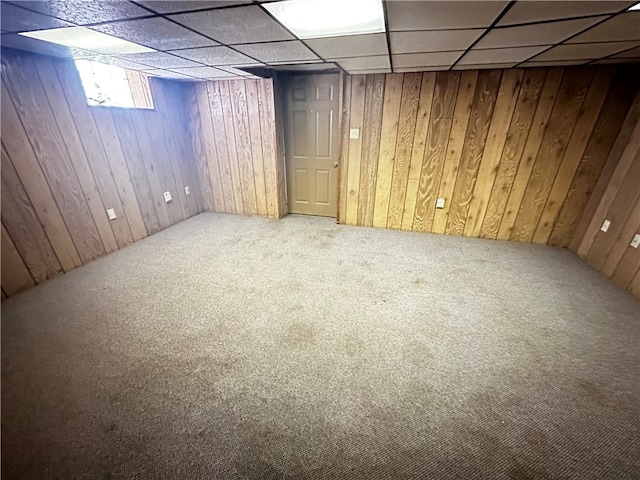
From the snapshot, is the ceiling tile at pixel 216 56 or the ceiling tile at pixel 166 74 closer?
the ceiling tile at pixel 216 56

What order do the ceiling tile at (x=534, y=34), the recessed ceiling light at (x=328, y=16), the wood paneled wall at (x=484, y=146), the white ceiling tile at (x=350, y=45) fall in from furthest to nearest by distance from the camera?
the wood paneled wall at (x=484, y=146), the white ceiling tile at (x=350, y=45), the ceiling tile at (x=534, y=34), the recessed ceiling light at (x=328, y=16)

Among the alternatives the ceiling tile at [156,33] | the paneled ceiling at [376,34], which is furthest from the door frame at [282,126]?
the ceiling tile at [156,33]

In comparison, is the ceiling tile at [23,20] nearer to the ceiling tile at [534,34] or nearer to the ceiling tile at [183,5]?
the ceiling tile at [183,5]

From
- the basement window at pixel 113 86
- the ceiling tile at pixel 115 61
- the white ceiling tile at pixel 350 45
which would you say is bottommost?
the basement window at pixel 113 86

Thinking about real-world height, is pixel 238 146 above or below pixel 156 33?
below

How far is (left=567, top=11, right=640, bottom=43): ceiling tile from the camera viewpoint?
1.35 m

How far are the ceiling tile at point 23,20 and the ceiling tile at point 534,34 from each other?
253 cm

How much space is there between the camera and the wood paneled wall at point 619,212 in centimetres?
242

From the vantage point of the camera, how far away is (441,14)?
1.33m

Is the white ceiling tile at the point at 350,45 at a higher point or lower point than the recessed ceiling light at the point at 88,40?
lower

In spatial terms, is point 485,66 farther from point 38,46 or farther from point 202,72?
point 38,46

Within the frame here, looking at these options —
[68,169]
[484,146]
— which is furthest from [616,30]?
[68,169]

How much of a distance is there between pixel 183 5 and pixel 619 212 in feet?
12.8

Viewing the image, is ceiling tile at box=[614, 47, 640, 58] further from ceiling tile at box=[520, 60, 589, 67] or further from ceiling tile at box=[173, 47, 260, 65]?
ceiling tile at box=[173, 47, 260, 65]
